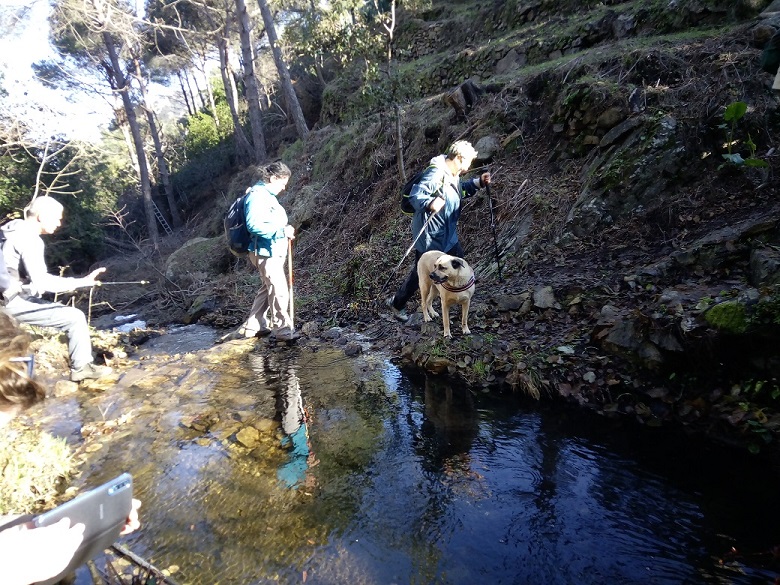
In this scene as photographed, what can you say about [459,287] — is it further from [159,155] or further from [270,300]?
[159,155]

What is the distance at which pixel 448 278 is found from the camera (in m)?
5.22

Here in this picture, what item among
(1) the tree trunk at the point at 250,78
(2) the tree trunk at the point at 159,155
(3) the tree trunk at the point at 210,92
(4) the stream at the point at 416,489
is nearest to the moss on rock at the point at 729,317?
(4) the stream at the point at 416,489

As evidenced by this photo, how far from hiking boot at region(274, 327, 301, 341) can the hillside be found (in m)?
0.92

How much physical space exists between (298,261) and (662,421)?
9.64 metres

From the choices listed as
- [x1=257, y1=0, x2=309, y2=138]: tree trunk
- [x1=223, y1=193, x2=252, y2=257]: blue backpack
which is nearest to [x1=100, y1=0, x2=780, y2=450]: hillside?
[x1=223, y1=193, x2=252, y2=257]: blue backpack

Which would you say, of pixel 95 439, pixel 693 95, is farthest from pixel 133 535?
pixel 693 95

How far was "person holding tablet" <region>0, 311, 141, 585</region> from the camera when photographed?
1371 mm

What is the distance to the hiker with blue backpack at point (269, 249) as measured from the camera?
5.67 m

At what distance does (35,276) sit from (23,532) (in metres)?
4.04

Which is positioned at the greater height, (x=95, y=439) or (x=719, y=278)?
(x=719, y=278)

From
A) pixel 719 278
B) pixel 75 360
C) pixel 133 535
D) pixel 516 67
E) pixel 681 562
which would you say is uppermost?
pixel 516 67

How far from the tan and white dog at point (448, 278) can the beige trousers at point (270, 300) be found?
80.7 inches

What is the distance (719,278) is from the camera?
4.56 m

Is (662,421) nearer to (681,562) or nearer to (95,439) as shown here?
(681,562)
